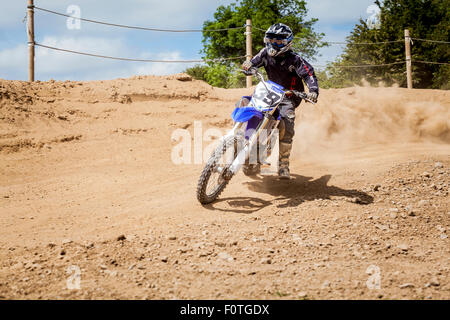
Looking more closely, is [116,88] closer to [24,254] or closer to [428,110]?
[24,254]

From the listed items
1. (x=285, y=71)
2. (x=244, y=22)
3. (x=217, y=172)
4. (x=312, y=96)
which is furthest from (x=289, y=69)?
(x=244, y=22)

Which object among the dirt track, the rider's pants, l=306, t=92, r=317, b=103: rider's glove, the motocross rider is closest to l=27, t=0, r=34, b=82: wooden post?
the dirt track

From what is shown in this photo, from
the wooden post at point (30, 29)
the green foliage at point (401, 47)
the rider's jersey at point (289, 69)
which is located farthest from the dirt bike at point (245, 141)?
the green foliage at point (401, 47)

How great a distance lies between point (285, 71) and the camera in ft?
19.8

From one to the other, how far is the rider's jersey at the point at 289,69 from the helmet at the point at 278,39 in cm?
21

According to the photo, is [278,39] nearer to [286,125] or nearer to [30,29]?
[286,125]

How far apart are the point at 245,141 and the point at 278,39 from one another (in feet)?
4.95

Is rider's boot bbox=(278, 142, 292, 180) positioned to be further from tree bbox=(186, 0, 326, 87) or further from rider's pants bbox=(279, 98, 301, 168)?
tree bbox=(186, 0, 326, 87)

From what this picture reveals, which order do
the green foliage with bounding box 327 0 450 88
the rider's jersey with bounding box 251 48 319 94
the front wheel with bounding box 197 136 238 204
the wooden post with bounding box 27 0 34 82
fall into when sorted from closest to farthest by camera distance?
the front wheel with bounding box 197 136 238 204, the rider's jersey with bounding box 251 48 319 94, the wooden post with bounding box 27 0 34 82, the green foliage with bounding box 327 0 450 88

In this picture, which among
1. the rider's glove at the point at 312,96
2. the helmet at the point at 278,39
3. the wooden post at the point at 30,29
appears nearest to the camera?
the rider's glove at the point at 312,96

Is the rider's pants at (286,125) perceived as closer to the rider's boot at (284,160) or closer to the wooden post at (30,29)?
the rider's boot at (284,160)

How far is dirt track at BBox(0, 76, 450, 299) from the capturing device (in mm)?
3354

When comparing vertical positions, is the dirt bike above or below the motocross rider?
below

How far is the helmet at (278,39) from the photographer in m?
5.60
